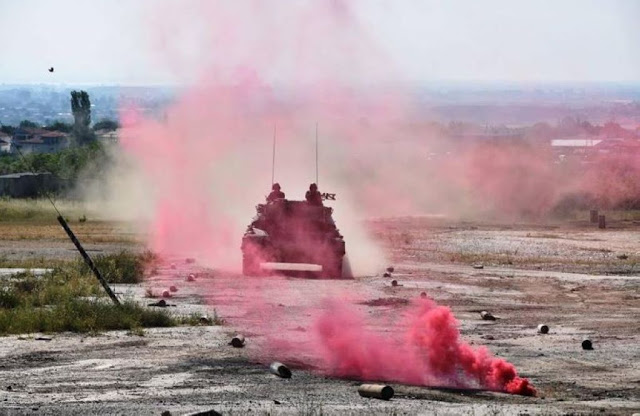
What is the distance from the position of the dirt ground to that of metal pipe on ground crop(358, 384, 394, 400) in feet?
0.42

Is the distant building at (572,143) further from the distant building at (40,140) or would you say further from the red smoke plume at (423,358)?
the red smoke plume at (423,358)

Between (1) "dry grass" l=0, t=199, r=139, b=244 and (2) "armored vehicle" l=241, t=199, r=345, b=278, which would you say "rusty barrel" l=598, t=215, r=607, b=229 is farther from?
(2) "armored vehicle" l=241, t=199, r=345, b=278

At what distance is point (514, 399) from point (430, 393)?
1.24m

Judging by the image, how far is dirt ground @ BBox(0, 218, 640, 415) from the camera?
19.0 metres

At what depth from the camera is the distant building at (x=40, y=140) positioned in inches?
6270

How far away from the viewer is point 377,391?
19.2 meters

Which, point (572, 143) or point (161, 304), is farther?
point (572, 143)

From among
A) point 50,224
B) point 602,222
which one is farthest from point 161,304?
point 50,224

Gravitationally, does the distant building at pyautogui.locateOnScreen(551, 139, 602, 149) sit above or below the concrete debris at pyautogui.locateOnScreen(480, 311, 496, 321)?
above

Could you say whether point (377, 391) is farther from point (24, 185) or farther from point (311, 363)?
point (24, 185)

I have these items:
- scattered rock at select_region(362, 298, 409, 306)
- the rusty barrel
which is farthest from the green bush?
the rusty barrel

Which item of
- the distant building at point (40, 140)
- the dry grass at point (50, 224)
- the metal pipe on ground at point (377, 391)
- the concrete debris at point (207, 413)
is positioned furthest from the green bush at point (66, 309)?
the distant building at point (40, 140)

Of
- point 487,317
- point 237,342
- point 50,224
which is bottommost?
point 237,342

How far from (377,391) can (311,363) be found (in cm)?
354
